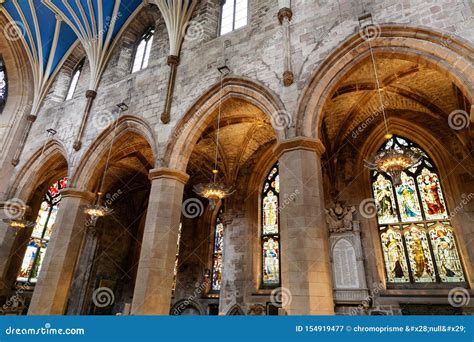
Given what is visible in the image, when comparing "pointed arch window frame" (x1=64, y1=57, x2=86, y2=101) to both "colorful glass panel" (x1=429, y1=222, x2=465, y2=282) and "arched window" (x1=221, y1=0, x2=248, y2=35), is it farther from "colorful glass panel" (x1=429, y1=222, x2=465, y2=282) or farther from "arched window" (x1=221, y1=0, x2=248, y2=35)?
"colorful glass panel" (x1=429, y1=222, x2=465, y2=282)

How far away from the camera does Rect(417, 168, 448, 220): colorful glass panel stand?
9062 mm

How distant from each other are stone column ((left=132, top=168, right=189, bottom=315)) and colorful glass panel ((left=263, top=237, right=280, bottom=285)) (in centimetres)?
482

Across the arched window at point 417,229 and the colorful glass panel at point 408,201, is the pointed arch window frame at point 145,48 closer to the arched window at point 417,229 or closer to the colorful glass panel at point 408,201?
the arched window at point 417,229

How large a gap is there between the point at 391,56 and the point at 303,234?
440cm

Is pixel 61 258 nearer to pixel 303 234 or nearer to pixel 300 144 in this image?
pixel 303 234

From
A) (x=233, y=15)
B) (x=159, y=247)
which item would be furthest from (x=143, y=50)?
(x=159, y=247)

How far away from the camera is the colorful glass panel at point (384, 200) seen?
31.8 ft

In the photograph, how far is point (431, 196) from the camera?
936 centimetres

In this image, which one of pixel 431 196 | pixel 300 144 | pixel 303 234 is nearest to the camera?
pixel 303 234

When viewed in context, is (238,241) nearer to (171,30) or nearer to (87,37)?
(171,30)

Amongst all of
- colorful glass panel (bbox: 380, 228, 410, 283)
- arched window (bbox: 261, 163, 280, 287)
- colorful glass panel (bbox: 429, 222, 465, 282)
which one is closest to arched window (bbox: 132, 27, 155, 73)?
arched window (bbox: 261, 163, 280, 287)

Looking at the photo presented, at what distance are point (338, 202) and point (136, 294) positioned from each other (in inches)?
269

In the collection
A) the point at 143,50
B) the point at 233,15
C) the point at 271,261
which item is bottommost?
the point at 271,261

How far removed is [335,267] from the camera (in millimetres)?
9578
